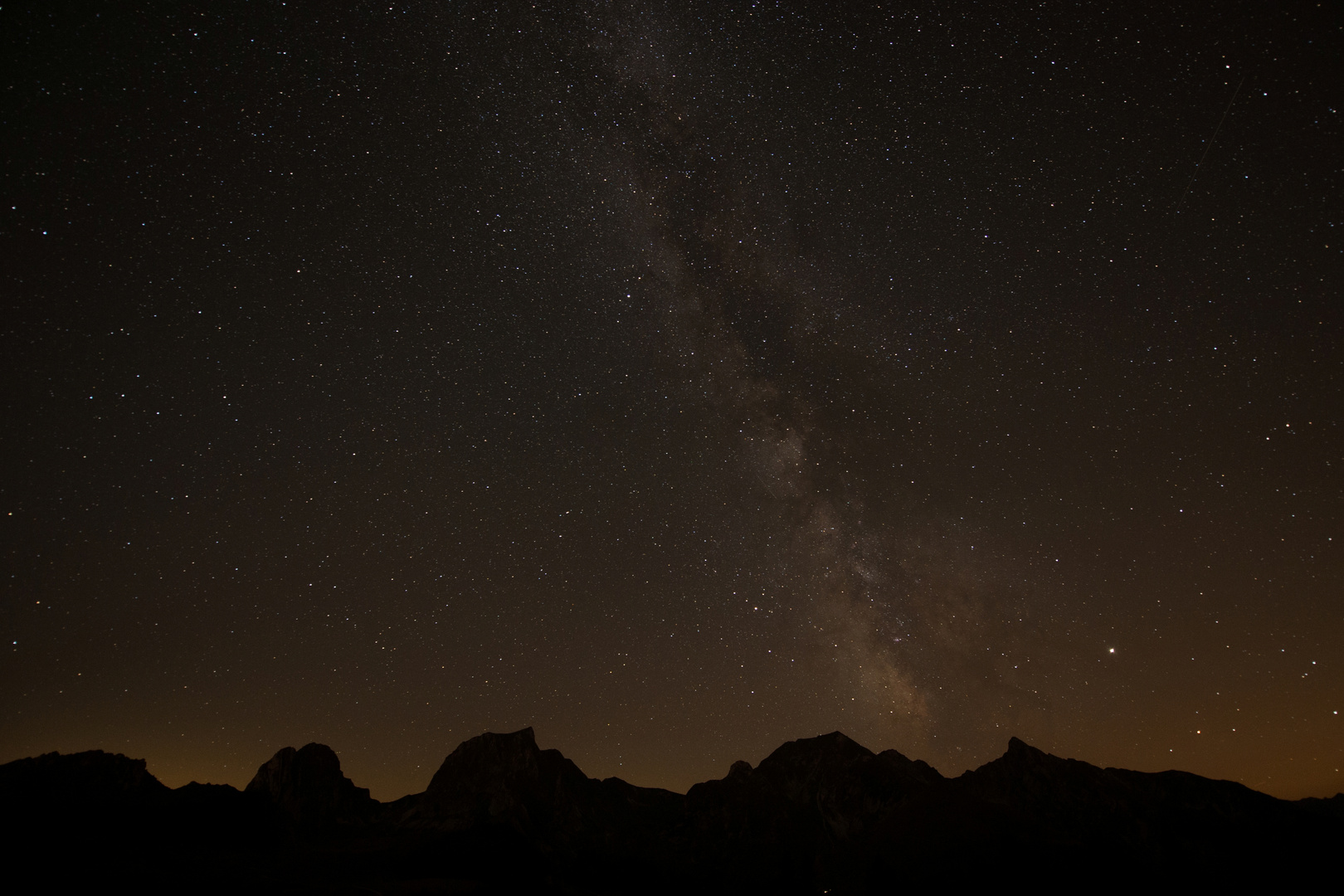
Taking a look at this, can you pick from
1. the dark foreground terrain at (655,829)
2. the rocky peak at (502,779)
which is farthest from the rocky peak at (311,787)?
the rocky peak at (502,779)

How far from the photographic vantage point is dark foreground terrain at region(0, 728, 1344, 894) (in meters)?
72.4

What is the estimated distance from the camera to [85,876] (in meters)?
54.6

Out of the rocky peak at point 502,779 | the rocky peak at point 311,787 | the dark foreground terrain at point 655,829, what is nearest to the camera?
the dark foreground terrain at point 655,829

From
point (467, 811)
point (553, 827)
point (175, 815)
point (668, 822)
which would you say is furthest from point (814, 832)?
point (175, 815)

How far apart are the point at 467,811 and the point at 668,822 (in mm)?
35342

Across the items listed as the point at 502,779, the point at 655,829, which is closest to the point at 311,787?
the point at 502,779

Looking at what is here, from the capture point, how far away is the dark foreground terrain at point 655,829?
7244 cm

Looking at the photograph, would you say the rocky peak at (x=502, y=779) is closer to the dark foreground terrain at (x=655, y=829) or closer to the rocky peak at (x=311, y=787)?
the dark foreground terrain at (x=655, y=829)

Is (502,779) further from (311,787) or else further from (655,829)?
(311,787)

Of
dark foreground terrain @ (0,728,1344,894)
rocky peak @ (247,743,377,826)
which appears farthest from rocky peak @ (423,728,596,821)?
rocky peak @ (247,743,377,826)

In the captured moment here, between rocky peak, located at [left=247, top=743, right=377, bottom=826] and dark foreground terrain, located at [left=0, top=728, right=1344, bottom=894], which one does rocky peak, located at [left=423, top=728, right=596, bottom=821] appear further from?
rocky peak, located at [left=247, top=743, right=377, bottom=826]

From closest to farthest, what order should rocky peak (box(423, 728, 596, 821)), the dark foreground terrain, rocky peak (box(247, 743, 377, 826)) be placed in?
the dark foreground terrain < rocky peak (box(247, 743, 377, 826)) < rocky peak (box(423, 728, 596, 821))

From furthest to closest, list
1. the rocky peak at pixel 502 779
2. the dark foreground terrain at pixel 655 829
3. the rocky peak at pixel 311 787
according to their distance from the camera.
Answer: the rocky peak at pixel 502 779 → the rocky peak at pixel 311 787 → the dark foreground terrain at pixel 655 829

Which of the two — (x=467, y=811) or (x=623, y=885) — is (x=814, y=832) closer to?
(x=623, y=885)
